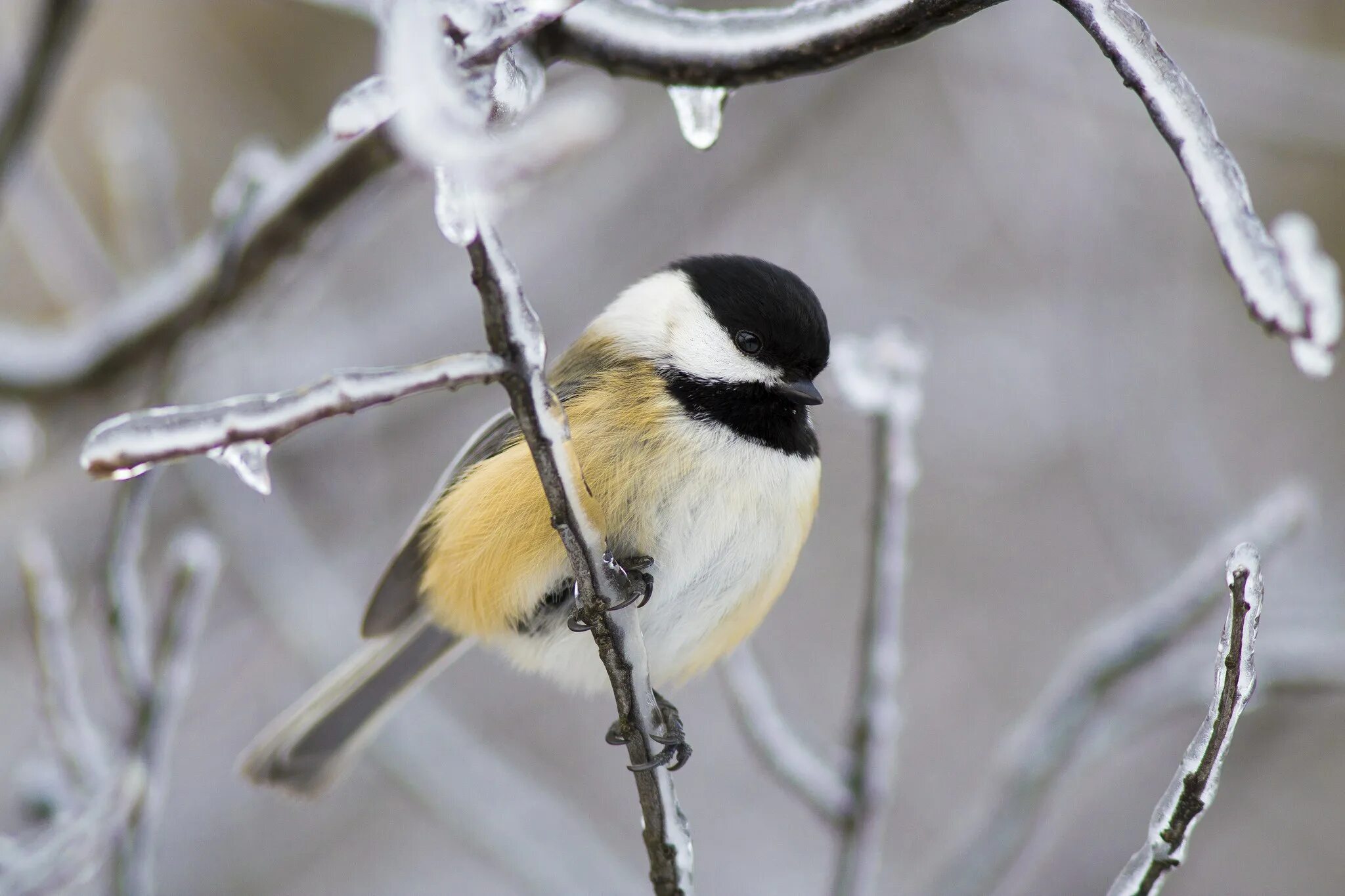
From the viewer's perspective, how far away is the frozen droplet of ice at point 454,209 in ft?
2.20

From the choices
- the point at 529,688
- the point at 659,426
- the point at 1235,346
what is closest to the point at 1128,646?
the point at 659,426

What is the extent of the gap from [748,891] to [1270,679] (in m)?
1.58

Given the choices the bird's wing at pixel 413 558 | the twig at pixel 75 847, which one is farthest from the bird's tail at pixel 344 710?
the twig at pixel 75 847

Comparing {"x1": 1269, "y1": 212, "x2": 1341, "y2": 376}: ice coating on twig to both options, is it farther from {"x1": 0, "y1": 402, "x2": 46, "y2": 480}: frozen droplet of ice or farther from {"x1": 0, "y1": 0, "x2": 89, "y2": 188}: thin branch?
{"x1": 0, "y1": 402, "x2": 46, "y2": 480}: frozen droplet of ice

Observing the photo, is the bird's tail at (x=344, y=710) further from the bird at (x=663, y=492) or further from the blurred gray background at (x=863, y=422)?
the blurred gray background at (x=863, y=422)

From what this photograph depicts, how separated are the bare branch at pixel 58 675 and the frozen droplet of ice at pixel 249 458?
2.88 ft

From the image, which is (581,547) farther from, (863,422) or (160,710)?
(863,422)

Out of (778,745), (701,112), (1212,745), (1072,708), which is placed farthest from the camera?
(1072,708)

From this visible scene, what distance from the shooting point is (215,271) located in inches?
55.7

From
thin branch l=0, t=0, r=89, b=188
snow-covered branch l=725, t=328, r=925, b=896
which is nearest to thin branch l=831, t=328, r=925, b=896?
snow-covered branch l=725, t=328, r=925, b=896

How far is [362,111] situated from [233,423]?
204mm

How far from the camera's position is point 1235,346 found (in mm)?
3918

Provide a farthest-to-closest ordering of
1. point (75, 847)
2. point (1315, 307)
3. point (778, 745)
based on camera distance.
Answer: point (778, 745)
point (75, 847)
point (1315, 307)

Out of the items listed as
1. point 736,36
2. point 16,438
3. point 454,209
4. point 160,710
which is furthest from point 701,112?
point 16,438
